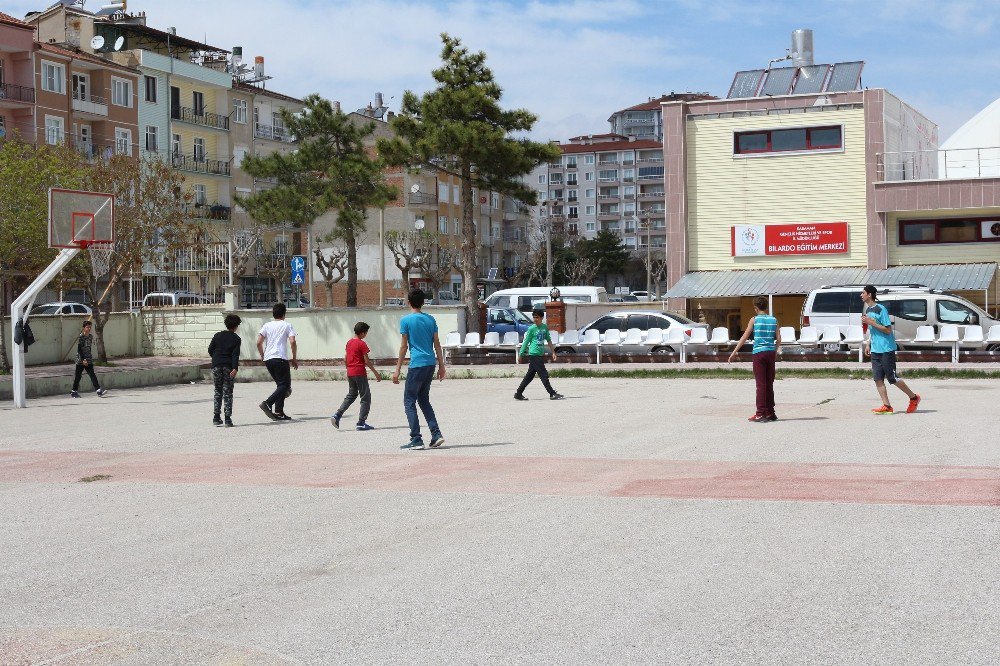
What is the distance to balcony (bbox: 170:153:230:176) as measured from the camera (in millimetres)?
65750

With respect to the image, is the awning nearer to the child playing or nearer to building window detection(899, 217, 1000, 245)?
building window detection(899, 217, 1000, 245)

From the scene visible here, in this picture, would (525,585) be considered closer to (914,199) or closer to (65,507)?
(65,507)

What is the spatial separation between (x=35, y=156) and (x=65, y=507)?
21.6m

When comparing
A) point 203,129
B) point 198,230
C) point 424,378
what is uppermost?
point 203,129

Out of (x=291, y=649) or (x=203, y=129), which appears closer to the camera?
(x=291, y=649)

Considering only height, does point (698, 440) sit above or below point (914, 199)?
below

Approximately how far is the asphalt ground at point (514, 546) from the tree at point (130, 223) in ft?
54.2

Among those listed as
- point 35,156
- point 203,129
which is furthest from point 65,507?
point 203,129

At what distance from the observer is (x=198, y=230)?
1359 inches

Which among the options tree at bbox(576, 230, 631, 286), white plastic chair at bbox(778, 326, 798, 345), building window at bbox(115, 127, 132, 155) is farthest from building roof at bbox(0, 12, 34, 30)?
tree at bbox(576, 230, 631, 286)

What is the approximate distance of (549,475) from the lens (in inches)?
431

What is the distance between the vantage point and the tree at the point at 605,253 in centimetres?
10598

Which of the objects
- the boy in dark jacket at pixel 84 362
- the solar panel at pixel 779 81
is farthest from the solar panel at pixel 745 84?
the boy in dark jacket at pixel 84 362

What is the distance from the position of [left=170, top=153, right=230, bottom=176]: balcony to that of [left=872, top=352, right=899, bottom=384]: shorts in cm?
5426
